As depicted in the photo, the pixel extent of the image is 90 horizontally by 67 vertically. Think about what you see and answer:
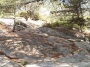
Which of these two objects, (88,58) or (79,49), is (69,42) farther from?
(88,58)

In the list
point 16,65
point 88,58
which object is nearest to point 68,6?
point 88,58

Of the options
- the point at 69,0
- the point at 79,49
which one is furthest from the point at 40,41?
the point at 69,0

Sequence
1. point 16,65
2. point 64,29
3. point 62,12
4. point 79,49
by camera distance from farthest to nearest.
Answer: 1. point 64,29
2. point 62,12
3. point 79,49
4. point 16,65

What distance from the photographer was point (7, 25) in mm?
15539

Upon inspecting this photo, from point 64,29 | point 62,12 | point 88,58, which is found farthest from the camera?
point 64,29

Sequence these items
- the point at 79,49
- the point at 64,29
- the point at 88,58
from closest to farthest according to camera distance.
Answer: the point at 88,58
the point at 79,49
the point at 64,29

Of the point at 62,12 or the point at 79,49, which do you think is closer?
the point at 79,49

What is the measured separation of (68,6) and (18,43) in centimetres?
481

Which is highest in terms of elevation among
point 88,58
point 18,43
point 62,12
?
point 62,12

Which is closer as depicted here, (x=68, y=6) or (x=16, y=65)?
(x=16, y=65)

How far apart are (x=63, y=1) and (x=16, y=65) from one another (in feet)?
17.7

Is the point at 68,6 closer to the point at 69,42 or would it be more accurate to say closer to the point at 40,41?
the point at 69,42

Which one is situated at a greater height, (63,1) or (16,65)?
(63,1)

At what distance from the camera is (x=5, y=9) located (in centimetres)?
1208
